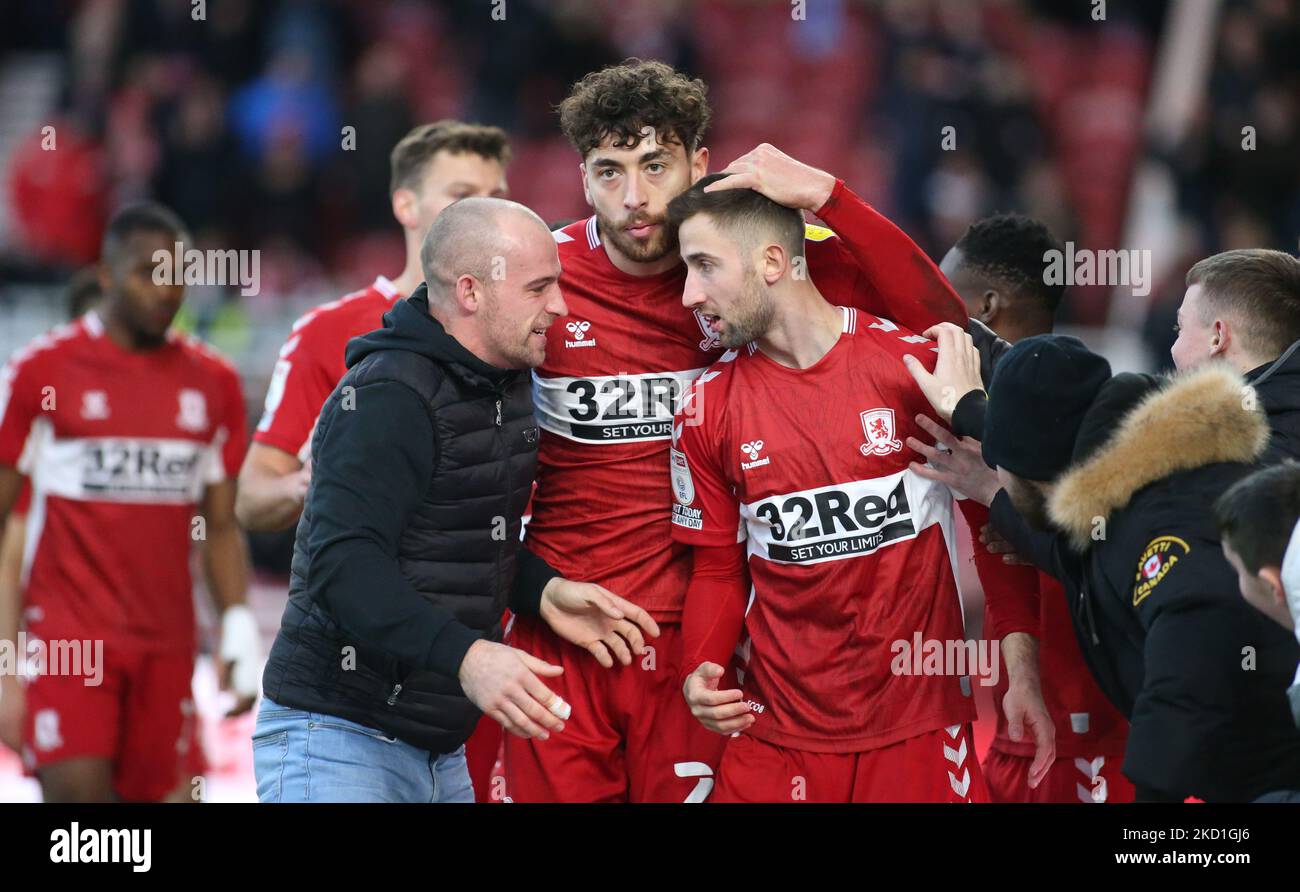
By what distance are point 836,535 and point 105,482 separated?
3.56 meters

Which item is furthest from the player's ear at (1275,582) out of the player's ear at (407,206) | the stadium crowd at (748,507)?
the player's ear at (407,206)

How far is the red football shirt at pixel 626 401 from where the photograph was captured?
4277 mm

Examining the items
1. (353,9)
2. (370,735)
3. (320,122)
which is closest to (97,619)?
(370,735)

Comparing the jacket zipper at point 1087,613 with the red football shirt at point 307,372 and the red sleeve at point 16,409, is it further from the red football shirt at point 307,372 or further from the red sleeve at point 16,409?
the red sleeve at point 16,409

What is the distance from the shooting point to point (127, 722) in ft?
20.3

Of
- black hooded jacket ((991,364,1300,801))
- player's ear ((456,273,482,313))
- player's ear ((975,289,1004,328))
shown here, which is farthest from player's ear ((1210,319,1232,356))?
player's ear ((456,273,482,313))

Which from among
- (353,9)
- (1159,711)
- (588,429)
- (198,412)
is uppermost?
(353,9)

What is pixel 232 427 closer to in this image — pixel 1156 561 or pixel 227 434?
pixel 227 434

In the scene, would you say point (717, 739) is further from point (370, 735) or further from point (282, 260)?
point (282, 260)

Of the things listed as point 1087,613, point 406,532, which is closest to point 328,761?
point 406,532

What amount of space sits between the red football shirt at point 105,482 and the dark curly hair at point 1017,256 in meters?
3.33

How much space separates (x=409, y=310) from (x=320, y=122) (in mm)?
8975
